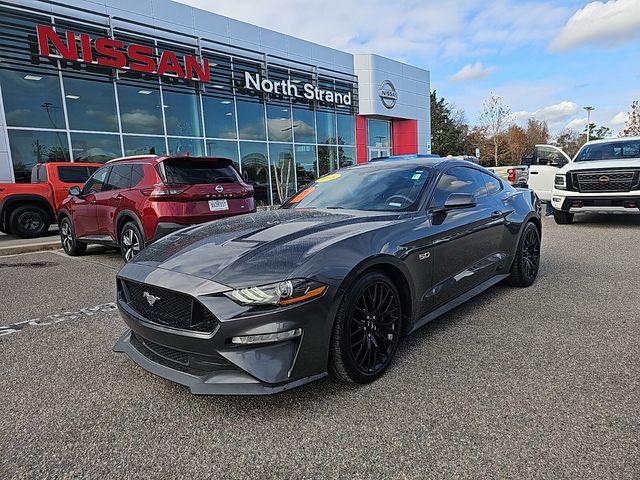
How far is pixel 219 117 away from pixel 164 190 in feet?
34.9

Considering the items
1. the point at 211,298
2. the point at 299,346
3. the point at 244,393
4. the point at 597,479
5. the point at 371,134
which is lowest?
the point at 597,479

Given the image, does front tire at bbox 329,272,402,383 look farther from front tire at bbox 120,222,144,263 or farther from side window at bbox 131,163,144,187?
side window at bbox 131,163,144,187

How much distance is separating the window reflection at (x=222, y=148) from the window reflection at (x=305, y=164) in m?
3.34

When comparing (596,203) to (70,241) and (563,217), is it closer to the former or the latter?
(563,217)

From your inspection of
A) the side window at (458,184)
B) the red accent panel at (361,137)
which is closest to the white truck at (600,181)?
the side window at (458,184)

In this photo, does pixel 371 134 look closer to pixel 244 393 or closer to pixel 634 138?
pixel 634 138

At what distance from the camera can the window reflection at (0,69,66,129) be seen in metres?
11.2

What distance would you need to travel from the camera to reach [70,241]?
305 inches

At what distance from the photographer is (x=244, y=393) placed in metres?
2.18

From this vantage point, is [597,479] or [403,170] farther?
[403,170]

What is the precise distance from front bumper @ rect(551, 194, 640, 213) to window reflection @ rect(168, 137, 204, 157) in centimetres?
1068

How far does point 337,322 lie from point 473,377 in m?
1.00

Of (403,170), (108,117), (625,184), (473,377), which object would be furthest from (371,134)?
(473,377)

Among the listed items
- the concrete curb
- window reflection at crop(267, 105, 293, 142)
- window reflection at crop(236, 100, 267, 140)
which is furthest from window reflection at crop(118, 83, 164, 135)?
the concrete curb
